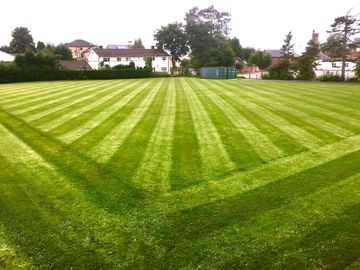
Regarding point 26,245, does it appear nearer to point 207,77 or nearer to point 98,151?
point 98,151

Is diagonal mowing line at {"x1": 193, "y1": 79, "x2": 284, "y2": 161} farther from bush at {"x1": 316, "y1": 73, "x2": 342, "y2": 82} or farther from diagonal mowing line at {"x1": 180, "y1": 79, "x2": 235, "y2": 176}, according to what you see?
bush at {"x1": 316, "y1": 73, "x2": 342, "y2": 82}

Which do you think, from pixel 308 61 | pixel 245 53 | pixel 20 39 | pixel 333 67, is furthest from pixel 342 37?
pixel 20 39

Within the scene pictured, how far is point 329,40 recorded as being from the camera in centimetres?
4862

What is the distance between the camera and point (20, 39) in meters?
108

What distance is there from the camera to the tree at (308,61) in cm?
4841

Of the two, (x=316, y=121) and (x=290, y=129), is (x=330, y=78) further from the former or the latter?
(x=290, y=129)

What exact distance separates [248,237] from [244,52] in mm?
117187

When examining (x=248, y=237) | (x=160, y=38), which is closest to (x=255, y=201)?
(x=248, y=237)

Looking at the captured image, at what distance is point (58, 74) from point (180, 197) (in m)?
52.5

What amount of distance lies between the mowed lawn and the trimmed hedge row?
4146 centimetres

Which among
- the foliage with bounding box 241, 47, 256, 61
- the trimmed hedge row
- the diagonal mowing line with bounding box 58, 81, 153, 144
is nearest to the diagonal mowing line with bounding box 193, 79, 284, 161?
the diagonal mowing line with bounding box 58, 81, 153, 144

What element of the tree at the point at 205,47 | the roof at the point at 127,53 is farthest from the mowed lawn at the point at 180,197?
the roof at the point at 127,53

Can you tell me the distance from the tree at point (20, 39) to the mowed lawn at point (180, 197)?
366 ft

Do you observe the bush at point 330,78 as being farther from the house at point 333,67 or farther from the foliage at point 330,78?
the house at point 333,67
